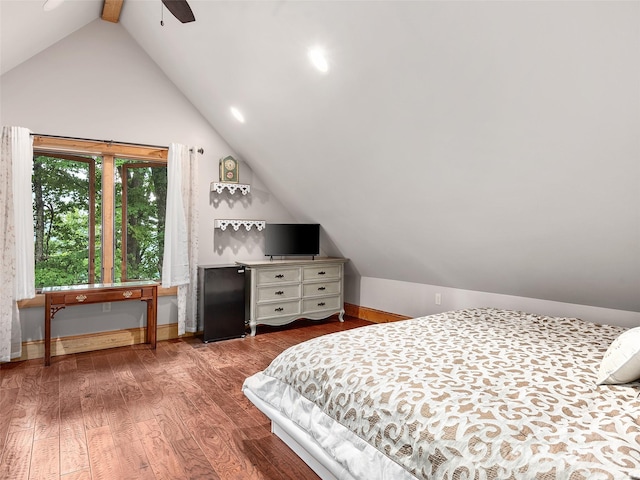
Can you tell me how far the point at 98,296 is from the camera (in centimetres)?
366

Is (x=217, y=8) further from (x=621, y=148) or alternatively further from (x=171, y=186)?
(x=621, y=148)

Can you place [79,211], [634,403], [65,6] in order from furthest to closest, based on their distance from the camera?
[79,211]
[65,6]
[634,403]

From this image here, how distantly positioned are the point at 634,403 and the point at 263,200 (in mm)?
4173

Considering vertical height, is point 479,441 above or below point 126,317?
above

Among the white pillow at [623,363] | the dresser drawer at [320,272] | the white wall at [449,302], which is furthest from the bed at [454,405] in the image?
the dresser drawer at [320,272]

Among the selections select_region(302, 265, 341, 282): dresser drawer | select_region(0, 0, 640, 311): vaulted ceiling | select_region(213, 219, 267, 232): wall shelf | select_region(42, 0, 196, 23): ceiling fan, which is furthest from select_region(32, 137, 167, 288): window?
select_region(42, 0, 196, 23): ceiling fan

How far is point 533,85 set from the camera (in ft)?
6.82

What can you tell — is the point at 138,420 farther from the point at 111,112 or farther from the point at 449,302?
the point at 449,302

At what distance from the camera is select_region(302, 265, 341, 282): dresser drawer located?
16.2ft

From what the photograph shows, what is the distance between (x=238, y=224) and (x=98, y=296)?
168 centimetres

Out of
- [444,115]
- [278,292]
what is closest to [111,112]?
[278,292]

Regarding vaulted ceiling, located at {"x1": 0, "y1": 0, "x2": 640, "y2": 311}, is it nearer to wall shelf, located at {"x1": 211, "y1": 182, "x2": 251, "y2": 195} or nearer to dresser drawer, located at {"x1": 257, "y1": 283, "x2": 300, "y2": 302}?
wall shelf, located at {"x1": 211, "y1": 182, "x2": 251, "y2": 195}

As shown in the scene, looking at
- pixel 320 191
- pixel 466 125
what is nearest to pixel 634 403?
pixel 466 125

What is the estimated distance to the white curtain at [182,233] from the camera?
426cm
